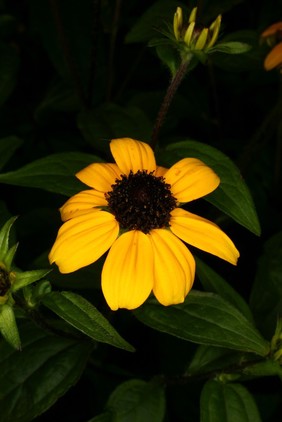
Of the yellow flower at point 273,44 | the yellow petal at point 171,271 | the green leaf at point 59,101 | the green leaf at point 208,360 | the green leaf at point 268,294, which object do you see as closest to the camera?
the yellow petal at point 171,271

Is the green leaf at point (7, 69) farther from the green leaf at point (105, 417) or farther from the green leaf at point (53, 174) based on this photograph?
the green leaf at point (105, 417)

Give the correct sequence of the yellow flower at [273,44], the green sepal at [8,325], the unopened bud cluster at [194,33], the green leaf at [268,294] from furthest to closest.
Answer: the yellow flower at [273,44] < the green leaf at [268,294] < the unopened bud cluster at [194,33] < the green sepal at [8,325]

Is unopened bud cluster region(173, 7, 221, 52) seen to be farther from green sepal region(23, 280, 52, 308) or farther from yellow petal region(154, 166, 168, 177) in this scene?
green sepal region(23, 280, 52, 308)

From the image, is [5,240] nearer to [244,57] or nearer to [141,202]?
[141,202]

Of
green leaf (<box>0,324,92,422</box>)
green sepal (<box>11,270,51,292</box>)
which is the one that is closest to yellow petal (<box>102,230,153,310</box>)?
green sepal (<box>11,270,51,292</box>)

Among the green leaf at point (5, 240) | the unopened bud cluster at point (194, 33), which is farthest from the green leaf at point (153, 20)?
the green leaf at point (5, 240)

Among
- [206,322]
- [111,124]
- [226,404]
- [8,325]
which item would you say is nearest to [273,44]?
[111,124]
